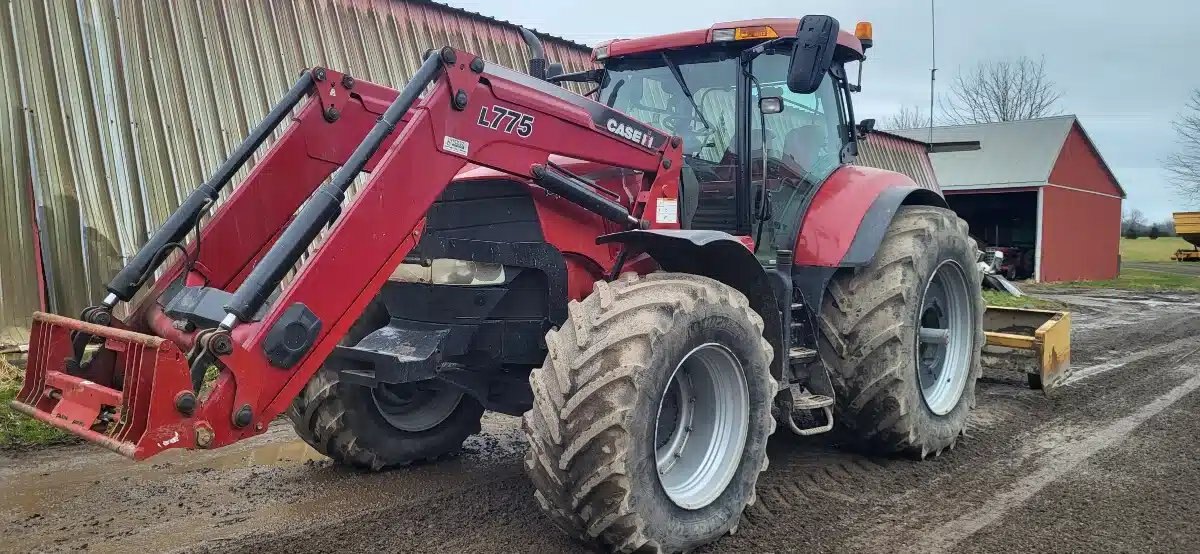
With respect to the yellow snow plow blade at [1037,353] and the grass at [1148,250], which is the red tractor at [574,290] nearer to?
the yellow snow plow blade at [1037,353]

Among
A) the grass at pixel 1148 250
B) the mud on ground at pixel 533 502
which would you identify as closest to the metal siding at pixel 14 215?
the mud on ground at pixel 533 502

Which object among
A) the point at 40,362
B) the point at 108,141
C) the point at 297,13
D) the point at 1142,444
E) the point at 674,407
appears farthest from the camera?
the point at 297,13

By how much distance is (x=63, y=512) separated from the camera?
4199mm

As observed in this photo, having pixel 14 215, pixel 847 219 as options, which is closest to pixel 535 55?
pixel 847 219

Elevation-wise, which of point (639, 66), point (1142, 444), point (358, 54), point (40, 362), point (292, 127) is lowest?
point (1142, 444)

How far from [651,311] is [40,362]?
243 cm

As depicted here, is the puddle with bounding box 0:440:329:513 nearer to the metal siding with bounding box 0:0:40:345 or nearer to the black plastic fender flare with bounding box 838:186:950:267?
the metal siding with bounding box 0:0:40:345

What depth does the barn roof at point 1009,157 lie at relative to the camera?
2712 centimetres

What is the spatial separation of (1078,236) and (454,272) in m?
29.1

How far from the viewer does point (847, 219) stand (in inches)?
203

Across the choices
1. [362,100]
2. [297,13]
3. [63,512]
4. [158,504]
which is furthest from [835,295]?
[297,13]

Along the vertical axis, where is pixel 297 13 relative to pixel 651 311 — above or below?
above

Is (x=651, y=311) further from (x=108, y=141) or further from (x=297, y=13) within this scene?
(x=297, y=13)

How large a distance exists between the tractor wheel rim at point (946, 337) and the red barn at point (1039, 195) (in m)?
22.5
